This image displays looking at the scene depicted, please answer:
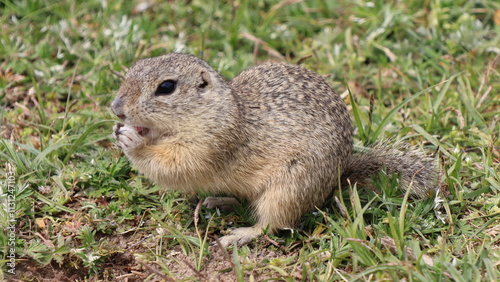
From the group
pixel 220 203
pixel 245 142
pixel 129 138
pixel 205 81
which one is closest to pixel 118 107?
pixel 129 138

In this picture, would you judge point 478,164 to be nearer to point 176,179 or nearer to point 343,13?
point 176,179

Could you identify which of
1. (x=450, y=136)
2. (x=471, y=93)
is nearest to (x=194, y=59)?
(x=450, y=136)

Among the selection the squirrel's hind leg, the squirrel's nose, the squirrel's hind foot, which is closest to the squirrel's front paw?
the squirrel's nose

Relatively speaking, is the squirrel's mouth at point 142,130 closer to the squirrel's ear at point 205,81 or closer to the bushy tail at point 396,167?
the squirrel's ear at point 205,81

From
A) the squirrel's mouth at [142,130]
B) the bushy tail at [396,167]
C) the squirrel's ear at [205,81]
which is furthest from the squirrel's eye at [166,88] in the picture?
the bushy tail at [396,167]

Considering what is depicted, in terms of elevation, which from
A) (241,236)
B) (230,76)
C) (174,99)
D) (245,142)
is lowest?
(241,236)

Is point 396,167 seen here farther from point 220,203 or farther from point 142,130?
point 142,130

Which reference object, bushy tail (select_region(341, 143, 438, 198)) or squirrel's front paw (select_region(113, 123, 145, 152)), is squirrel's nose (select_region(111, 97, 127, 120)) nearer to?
squirrel's front paw (select_region(113, 123, 145, 152))
